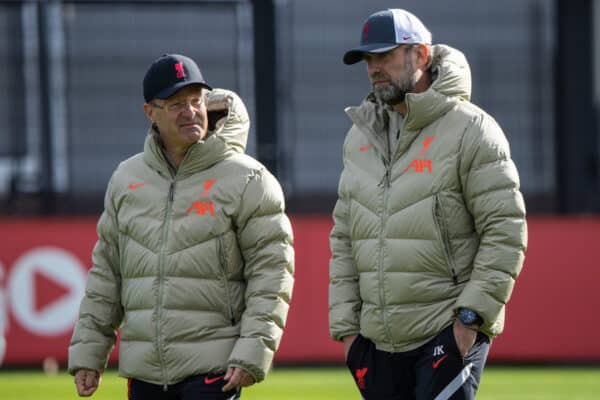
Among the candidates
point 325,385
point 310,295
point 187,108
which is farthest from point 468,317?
point 310,295

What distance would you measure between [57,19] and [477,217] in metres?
9.73

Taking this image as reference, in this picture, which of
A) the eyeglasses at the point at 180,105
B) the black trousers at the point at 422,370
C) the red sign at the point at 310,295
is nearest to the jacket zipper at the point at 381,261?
the black trousers at the point at 422,370

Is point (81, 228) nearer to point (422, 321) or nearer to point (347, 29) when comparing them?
point (347, 29)

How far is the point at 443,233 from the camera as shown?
4961 millimetres

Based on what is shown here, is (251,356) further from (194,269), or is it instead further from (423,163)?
(423,163)

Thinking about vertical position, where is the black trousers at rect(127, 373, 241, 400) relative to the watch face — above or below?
below

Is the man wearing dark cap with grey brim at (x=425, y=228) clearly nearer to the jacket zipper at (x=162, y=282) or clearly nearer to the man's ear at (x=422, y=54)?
the man's ear at (x=422, y=54)

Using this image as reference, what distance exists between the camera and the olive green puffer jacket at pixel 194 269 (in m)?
4.90

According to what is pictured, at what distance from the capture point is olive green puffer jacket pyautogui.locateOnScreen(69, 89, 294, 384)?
4.90 meters

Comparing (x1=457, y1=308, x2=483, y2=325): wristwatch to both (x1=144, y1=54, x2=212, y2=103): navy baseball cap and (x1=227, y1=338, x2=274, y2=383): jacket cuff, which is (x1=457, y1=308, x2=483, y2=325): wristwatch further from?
(x1=144, y1=54, x2=212, y2=103): navy baseball cap

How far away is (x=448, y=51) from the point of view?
5.24 metres

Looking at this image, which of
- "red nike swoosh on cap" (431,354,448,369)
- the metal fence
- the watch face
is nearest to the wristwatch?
the watch face

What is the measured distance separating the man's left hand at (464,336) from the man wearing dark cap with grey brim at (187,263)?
26.5 inches

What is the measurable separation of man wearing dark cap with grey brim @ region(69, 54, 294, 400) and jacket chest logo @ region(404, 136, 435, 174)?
21.3 inches
